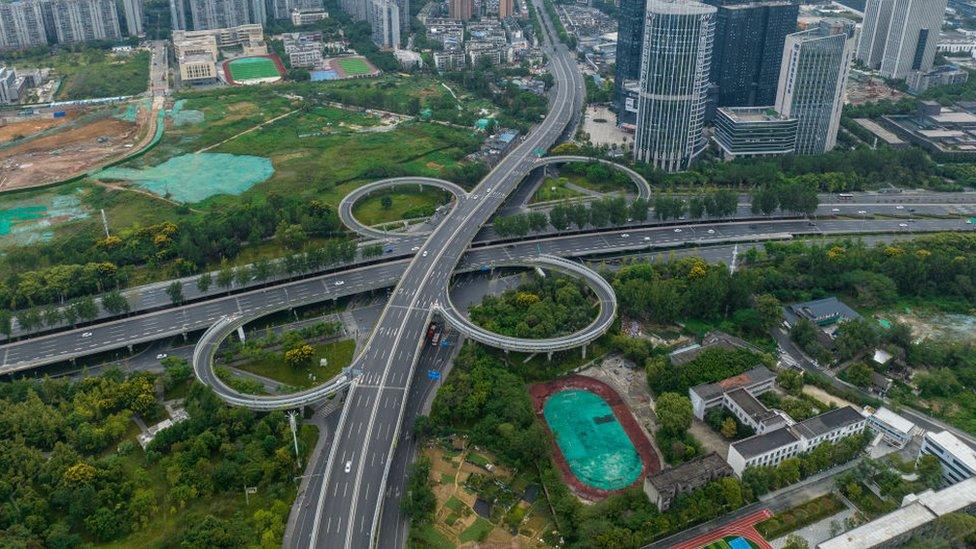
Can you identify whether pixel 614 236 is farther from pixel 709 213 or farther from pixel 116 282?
pixel 116 282

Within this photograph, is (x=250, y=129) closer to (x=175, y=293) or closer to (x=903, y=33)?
(x=175, y=293)

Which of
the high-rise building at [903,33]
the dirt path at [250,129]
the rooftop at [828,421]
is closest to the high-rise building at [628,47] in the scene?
the high-rise building at [903,33]

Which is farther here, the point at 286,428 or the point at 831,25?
the point at 831,25

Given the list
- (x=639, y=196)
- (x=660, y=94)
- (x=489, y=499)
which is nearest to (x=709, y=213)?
(x=639, y=196)

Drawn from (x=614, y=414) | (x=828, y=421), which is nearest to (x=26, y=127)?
(x=614, y=414)

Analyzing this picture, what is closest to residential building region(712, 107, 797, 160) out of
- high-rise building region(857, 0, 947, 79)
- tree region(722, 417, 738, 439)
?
high-rise building region(857, 0, 947, 79)

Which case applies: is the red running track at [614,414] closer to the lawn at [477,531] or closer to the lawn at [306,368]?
the lawn at [477,531]
